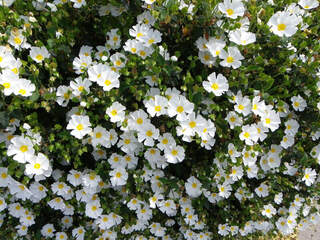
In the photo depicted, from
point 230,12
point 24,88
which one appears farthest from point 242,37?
point 24,88

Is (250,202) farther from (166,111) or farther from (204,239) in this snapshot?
(166,111)

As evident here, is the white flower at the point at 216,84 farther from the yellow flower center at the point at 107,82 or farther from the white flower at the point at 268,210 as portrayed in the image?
the white flower at the point at 268,210

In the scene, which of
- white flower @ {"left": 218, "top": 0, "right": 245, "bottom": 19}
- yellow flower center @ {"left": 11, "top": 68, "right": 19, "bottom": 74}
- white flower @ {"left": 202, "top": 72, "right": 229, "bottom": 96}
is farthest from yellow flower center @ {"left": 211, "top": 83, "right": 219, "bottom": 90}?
yellow flower center @ {"left": 11, "top": 68, "right": 19, "bottom": 74}

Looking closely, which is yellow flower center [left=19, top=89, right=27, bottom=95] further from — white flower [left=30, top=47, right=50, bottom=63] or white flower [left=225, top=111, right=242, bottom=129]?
white flower [left=225, top=111, right=242, bottom=129]

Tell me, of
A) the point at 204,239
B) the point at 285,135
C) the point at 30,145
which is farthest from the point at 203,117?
the point at 204,239

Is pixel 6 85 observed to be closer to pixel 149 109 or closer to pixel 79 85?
pixel 79 85

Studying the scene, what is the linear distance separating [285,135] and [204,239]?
1020 millimetres

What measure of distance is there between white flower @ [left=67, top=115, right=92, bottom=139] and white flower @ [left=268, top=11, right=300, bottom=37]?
3.93 feet

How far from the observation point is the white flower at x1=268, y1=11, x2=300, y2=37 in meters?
1.88

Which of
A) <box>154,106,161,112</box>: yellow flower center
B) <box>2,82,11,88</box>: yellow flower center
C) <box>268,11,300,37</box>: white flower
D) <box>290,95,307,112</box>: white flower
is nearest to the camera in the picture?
<box>2,82,11,88</box>: yellow flower center

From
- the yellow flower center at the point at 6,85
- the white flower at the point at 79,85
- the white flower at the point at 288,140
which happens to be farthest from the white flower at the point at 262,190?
the yellow flower center at the point at 6,85

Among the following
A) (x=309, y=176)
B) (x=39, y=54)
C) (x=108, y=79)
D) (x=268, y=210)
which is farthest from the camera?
(x=268, y=210)

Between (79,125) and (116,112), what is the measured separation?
0.21 metres

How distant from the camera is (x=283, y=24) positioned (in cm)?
189
